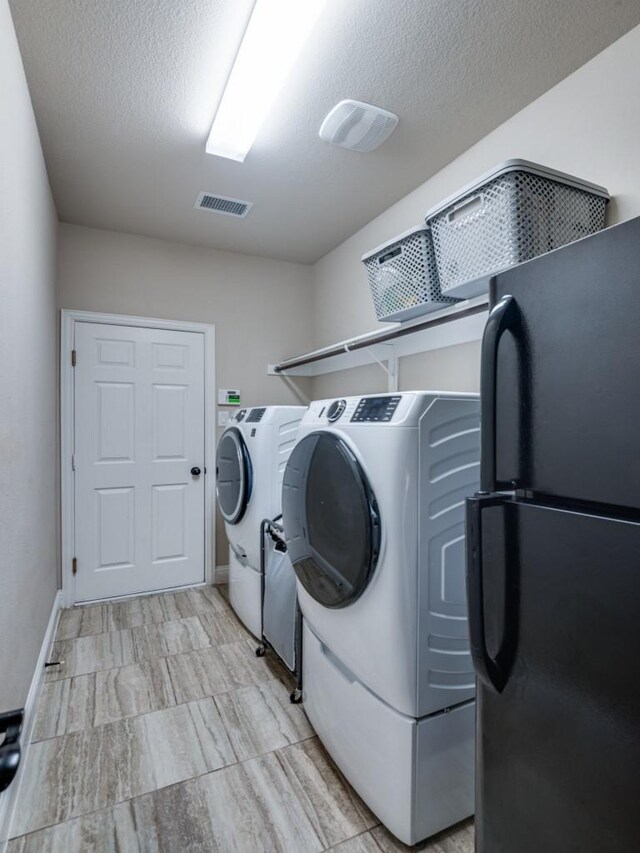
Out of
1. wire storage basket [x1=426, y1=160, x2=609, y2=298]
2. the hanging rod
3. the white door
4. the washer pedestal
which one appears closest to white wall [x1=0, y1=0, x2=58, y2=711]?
the white door

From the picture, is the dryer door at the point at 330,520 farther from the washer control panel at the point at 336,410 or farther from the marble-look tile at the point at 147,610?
the marble-look tile at the point at 147,610

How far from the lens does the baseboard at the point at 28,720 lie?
53.9 inches

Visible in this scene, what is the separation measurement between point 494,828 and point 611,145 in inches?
82.9

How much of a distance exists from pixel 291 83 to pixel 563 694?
2224 mm

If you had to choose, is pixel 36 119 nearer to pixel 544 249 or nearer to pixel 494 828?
pixel 544 249

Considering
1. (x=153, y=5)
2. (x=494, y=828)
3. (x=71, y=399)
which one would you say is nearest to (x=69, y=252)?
(x=71, y=399)

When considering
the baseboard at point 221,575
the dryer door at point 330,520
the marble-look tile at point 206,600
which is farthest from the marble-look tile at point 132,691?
the baseboard at point 221,575

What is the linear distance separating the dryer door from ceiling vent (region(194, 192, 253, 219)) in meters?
1.87

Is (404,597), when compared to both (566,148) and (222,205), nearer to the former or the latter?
(566,148)

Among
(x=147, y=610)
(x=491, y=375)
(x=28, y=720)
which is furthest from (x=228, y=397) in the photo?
(x=491, y=375)

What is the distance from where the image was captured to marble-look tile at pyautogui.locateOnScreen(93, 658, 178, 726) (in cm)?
200

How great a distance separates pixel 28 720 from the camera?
5.99 feet

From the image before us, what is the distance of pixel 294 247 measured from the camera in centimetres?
355

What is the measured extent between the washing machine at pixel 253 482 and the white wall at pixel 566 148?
0.82 metres
